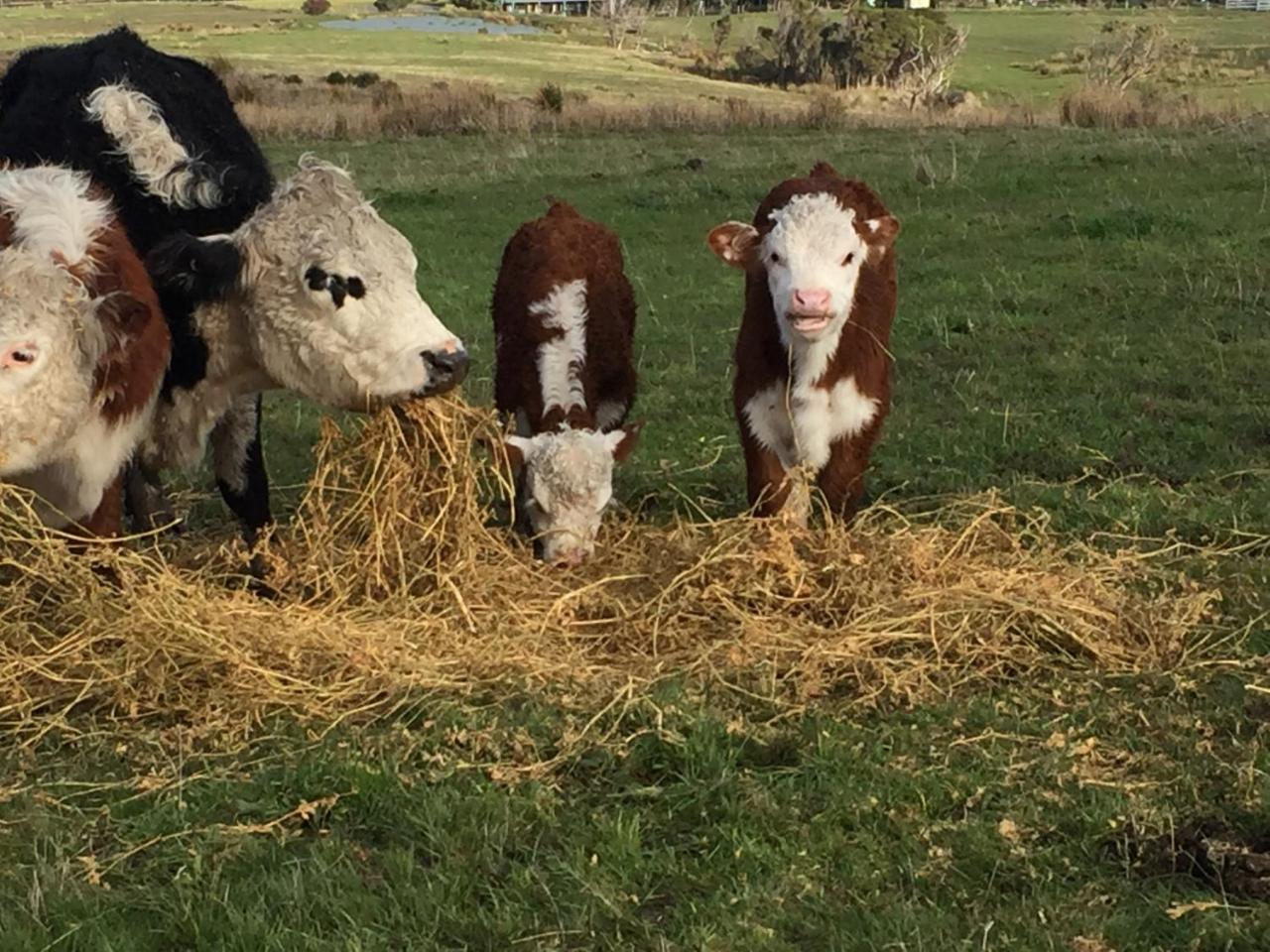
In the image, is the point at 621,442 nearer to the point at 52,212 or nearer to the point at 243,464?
the point at 243,464

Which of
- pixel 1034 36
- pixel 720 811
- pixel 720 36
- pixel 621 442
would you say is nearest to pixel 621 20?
pixel 720 36

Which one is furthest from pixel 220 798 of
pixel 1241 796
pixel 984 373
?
pixel 984 373

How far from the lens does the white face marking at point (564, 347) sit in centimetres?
686

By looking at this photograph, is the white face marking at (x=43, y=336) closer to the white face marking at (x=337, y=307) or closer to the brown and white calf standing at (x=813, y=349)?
the white face marking at (x=337, y=307)

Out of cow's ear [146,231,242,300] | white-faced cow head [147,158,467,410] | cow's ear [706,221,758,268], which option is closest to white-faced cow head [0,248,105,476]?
cow's ear [146,231,242,300]

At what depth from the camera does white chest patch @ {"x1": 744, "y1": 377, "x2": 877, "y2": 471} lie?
609cm

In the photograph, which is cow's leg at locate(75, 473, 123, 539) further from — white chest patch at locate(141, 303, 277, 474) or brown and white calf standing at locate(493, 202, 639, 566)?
brown and white calf standing at locate(493, 202, 639, 566)

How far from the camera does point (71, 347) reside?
4891mm

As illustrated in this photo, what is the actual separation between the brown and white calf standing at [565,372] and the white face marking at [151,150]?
1706mm

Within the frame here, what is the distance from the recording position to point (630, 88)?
4528 cm

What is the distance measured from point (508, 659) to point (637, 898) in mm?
1513

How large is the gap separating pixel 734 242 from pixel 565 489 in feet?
4.51

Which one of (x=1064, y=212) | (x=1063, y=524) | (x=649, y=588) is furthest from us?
(x=1064, y=212)

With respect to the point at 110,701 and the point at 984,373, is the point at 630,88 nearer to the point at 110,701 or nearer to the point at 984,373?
the point at 984,373
